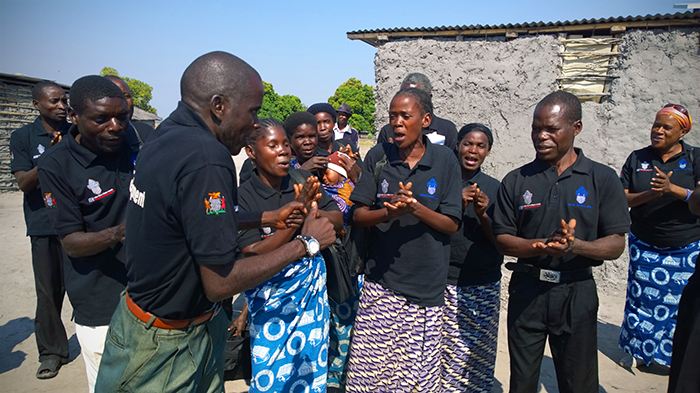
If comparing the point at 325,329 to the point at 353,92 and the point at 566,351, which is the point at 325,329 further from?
the point at 353,92

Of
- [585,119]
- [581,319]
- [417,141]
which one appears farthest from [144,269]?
[585,119]

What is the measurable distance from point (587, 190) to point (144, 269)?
2.44 metres

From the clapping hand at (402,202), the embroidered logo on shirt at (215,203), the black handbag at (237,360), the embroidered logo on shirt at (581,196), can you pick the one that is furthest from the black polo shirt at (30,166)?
the embroidered logo on shirt at (581,196)

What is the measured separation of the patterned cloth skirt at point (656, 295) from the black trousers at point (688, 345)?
1.78 metres

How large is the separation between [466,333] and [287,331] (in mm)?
1381

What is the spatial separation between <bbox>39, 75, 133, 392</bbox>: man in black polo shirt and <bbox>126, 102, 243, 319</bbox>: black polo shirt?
0.85 metres

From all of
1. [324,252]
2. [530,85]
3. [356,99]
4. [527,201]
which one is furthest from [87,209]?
[356,99]

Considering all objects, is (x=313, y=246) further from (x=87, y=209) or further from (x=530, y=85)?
(x=530, y=85)

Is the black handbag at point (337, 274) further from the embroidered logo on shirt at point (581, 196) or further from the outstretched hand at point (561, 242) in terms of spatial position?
the embroidered logo on shirt at point (581, 196)

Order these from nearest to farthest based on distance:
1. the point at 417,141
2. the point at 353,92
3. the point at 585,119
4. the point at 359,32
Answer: the point at 417,141, the point at 585,119, the point at 359,32, the point at 353,92

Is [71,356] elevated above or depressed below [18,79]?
below

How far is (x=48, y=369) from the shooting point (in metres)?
3.74

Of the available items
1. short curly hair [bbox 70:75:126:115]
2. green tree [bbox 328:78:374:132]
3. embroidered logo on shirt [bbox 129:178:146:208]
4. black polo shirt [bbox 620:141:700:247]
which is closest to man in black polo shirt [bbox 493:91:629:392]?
black polo shirt [bbox 620:141:700:247]

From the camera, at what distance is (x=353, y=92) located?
5441cm
